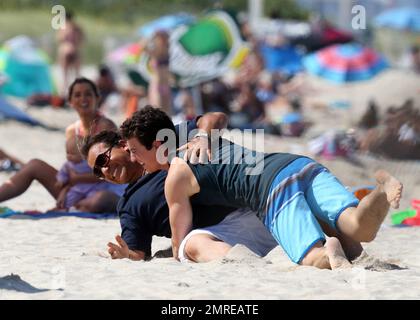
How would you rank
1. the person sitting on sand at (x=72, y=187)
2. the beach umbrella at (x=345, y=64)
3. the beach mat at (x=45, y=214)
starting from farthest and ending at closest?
the beach umbrella at (x=345, y=64), the person sitting on sand at (x=72, y=187), the beach mat at (x=45, y=214)

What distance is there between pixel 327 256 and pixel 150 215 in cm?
92

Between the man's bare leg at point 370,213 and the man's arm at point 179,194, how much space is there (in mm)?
699

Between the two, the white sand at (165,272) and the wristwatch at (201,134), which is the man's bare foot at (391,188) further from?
the wristwatch at (201,134)

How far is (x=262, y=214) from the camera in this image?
4.20 metres

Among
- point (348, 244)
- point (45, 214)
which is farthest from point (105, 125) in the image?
point (348, 244)

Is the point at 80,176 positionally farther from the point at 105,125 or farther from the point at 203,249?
the point at 203,249

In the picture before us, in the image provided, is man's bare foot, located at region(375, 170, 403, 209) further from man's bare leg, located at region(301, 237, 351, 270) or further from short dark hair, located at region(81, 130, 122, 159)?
short dark hair, located at region(81, 130, 122, 159)

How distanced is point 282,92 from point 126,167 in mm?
11299

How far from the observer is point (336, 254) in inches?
158

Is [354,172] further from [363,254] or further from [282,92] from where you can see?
[282,92]

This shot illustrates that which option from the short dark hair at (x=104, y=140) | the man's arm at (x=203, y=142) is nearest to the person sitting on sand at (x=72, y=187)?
the short dark hair at (x=104, y=140)

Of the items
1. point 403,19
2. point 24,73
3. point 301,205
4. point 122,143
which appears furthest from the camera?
point 403,19

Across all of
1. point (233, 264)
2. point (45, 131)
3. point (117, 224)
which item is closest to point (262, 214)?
point (233, 264)

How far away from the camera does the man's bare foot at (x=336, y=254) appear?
3979 mm
